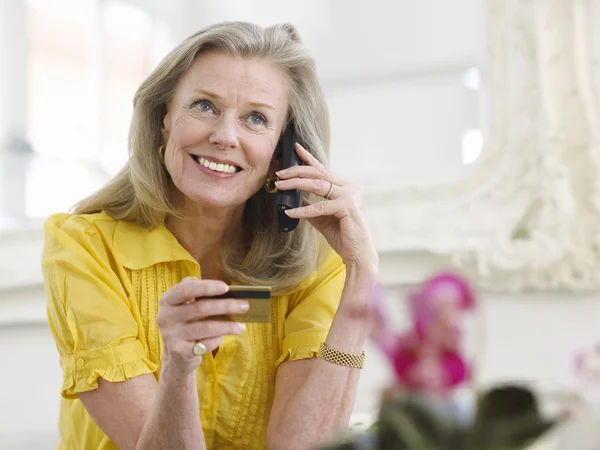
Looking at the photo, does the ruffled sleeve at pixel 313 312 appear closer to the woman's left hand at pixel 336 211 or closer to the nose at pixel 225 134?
the woman's left hand at pixel 336 211

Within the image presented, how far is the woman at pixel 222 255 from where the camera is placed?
1.53 m

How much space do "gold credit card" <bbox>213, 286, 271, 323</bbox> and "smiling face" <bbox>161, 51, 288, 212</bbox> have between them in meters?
0.50

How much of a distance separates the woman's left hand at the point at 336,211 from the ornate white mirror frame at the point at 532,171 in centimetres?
52

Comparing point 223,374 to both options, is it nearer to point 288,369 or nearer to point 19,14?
point 288,369

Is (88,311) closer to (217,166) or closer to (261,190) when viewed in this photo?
(217,166)

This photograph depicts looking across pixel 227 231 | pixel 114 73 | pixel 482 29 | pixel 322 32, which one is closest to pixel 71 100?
pixel 114 73

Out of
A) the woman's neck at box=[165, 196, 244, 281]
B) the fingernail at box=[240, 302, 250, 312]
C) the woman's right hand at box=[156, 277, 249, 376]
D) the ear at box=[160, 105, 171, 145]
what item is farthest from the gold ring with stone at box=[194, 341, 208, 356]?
the ear at box=[160, 105, 171, 145]

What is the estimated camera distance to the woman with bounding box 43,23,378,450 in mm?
1531

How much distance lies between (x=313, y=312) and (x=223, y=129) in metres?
0.41

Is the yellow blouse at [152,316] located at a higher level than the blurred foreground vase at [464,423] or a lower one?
lower

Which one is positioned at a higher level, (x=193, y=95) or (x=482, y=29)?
(x=482, y=29)

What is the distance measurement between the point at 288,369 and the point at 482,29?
1.10 m

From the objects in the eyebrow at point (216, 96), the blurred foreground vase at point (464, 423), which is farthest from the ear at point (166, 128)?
the blurred foreground vase at point (464, 423)

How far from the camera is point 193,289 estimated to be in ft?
3.84
